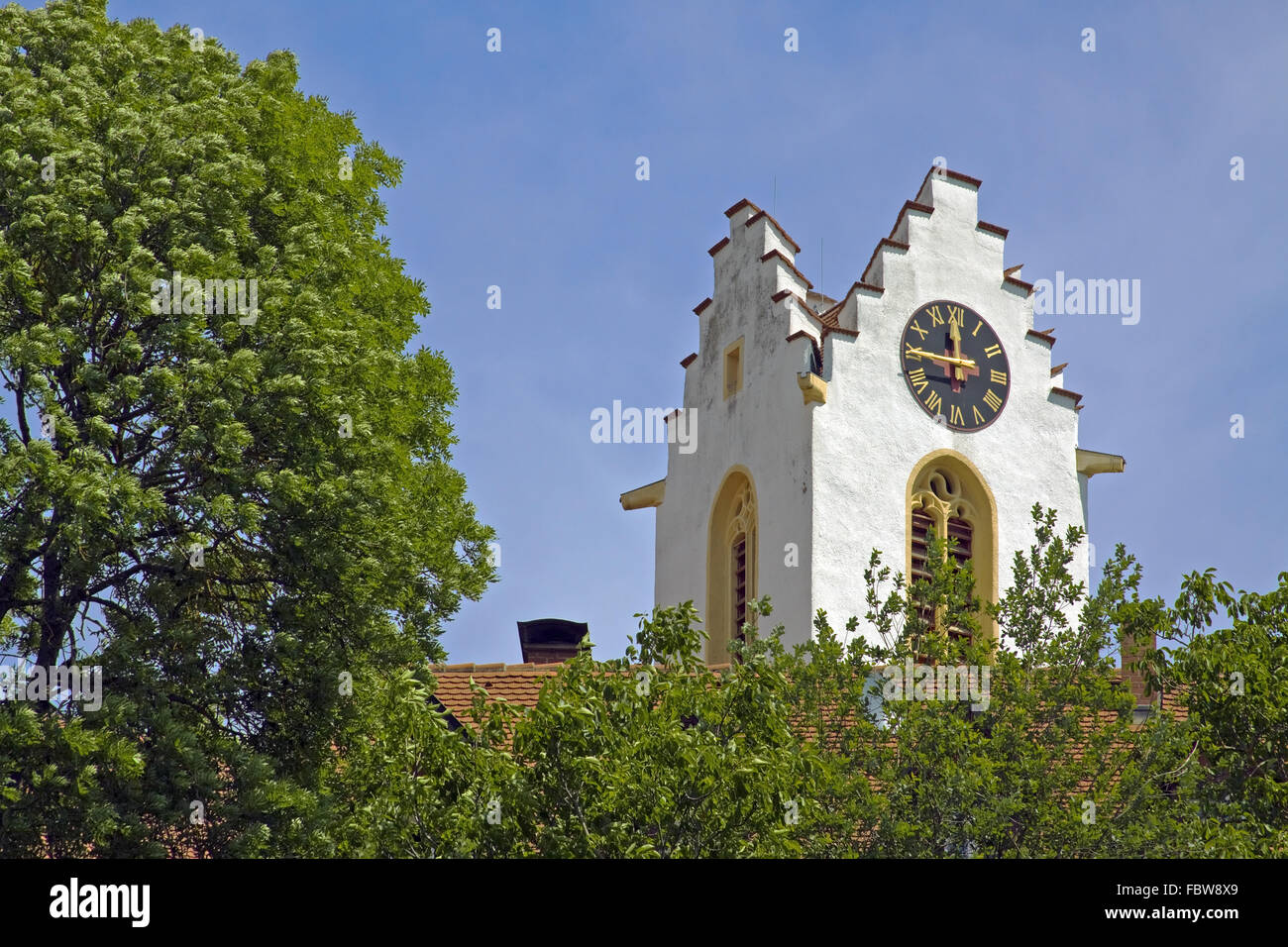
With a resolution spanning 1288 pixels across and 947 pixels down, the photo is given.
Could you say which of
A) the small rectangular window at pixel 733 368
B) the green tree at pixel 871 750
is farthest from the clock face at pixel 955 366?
the green tree at pixel 871 750

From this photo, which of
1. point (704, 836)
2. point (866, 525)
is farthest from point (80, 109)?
point (866, 525)

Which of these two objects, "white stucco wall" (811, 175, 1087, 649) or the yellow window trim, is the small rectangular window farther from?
the yellow window trim

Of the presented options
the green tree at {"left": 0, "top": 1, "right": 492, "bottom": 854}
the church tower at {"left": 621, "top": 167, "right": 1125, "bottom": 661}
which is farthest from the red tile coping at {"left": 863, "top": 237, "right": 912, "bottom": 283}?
the green tree at {"left": 0, "top": 1, "right": 492, "bottom": 854}

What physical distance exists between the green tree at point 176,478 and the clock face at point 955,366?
1732 cm

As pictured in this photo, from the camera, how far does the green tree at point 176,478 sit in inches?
709

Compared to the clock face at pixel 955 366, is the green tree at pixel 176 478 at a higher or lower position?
lower

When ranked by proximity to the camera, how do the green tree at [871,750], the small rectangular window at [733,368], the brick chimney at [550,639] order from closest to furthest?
the green tree at [871,750], the brick chimney at [550,639], the small rectangular window at [733,368]

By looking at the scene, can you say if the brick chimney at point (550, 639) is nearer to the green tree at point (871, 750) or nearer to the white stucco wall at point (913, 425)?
the white stucco wall at point (913, 425)

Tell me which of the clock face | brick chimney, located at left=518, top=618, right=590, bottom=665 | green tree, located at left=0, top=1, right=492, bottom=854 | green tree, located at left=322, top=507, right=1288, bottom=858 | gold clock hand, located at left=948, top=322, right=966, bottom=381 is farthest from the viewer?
gold clock hand, located at left=948, top=322, right=966, bottom=381

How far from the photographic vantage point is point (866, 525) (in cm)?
3488

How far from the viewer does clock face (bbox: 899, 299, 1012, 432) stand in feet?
120

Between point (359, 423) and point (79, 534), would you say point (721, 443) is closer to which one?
point (359, 423)

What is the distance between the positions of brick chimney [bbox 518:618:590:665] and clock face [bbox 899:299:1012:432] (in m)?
8.23
